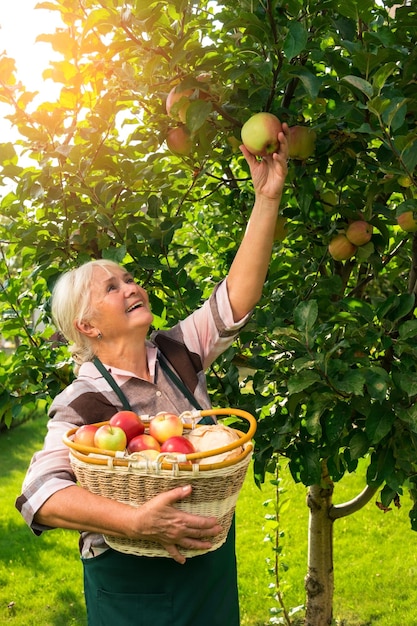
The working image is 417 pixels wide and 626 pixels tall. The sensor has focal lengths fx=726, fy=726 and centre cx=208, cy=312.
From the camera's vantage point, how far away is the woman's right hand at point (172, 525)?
4.46 feet

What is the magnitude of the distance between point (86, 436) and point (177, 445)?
21cm

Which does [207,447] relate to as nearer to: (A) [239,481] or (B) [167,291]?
(A) [239,481]

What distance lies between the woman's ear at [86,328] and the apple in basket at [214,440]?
1.34ft

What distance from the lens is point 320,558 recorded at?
3047 millimetres

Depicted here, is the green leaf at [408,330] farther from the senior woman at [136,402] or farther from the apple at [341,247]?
the apple at [341,247]

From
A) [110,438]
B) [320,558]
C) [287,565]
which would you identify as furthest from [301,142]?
[287,565]

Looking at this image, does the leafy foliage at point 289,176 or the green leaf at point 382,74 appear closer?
the green leaf at point 382,74

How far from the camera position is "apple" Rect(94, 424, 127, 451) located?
1.45 m

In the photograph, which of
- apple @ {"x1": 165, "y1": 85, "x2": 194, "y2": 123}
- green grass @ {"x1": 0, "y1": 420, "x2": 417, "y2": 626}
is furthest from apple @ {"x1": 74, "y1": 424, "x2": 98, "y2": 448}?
green grass @ {"x1": 0, "y1": 420, "x2": 417, "y2": 626}

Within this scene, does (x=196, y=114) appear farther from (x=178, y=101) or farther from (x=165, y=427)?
(x=165, y=427)

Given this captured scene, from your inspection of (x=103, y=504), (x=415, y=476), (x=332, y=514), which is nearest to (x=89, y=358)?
(x=103, y=504)

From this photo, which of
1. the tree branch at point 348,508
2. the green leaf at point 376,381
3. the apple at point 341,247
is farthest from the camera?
the tree branch at point 348,508

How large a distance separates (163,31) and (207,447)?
38.9 inches

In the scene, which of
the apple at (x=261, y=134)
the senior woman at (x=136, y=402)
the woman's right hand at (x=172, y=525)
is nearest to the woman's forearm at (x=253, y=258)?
the senior woman at (x=136, y=402)
